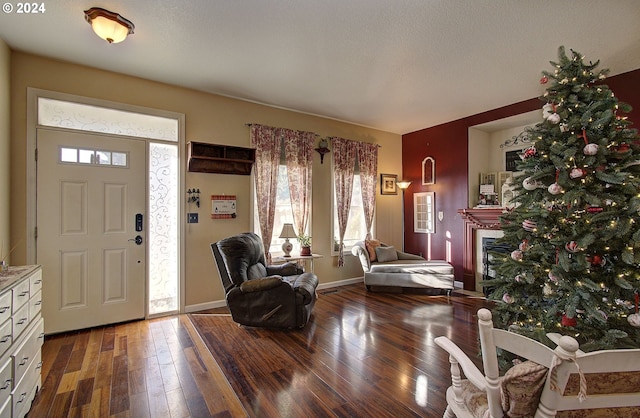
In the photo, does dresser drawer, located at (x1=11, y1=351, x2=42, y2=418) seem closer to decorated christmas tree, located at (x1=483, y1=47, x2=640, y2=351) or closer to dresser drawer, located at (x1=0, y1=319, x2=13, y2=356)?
dresser drawer, located at (x1=0, y1=319, x2=13, y2=356)

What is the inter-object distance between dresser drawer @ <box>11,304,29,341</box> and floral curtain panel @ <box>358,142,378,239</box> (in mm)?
4580

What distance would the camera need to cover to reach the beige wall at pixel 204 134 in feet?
9.78

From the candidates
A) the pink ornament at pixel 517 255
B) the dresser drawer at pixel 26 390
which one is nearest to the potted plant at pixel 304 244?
the pink ornament at pixel 517 255

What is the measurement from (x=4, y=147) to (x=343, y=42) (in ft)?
11.0

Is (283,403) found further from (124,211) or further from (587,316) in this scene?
(124,211)

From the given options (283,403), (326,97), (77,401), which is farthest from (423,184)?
(77,401)

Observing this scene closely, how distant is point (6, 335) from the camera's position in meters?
1.69

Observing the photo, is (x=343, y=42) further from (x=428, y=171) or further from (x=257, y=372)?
(x=428, y=171)

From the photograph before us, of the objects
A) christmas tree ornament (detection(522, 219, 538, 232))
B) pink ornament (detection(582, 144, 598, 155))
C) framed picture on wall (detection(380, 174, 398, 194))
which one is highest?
framed picture on wall (detection(380, 174, 398, 194))

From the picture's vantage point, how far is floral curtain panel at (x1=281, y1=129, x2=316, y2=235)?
4668 millimetres

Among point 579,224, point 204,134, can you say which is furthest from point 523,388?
point 204,134

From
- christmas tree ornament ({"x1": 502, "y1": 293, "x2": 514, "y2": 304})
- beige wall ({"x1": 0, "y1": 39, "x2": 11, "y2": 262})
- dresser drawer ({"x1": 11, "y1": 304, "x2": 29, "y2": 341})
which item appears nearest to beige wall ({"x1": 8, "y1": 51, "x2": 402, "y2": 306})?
beige wall ({"x1": 0, "y1": 39, "x2": 11, "y2": 262})

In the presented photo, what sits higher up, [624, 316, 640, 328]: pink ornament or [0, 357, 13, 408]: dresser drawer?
[624, 316, 640, 328]: pink ornament

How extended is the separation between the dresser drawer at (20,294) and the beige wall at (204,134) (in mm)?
1406
